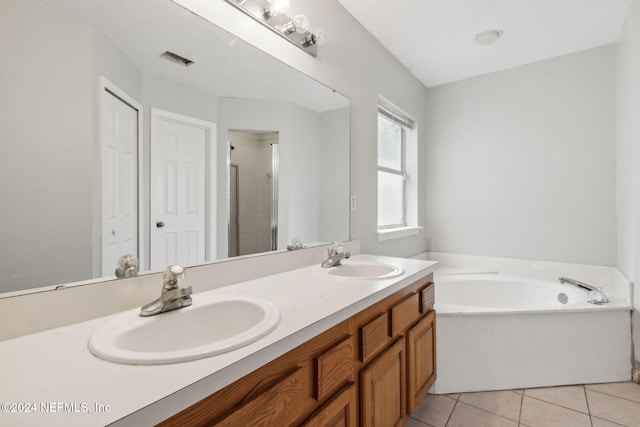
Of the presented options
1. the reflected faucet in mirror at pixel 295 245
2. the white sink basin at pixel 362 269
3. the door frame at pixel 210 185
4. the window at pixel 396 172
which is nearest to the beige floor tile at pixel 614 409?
the white sink basin at pixel 362 269

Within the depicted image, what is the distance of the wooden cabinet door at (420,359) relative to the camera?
1349 millimetres

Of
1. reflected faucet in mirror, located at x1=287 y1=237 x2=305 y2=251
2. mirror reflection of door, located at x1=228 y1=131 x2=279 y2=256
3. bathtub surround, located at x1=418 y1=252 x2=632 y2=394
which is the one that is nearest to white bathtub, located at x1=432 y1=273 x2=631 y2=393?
bathtub surround, located at x1=418 y1=252 x2=632 y2=394

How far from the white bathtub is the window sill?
652 mm

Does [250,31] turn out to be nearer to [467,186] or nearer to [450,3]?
[450,3]

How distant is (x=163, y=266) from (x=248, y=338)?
539 millimetres

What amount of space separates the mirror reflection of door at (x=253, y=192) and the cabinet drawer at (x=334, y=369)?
0.59m

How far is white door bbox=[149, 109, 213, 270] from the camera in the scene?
1027 millimetres

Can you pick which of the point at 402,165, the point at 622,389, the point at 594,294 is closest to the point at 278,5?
the point at 402,165

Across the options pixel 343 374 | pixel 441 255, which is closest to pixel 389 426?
pixel 343 374

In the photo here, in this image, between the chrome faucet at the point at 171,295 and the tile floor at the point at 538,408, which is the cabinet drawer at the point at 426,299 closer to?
the tile floor at the point at 538,408

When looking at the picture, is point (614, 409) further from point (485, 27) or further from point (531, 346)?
point (485, 27)

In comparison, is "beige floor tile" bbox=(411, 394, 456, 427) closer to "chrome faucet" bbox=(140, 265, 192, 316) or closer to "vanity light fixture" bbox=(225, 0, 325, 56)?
"chrome faucet" bbox=(140, 265, 192, 316)

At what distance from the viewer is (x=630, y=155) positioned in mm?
1977

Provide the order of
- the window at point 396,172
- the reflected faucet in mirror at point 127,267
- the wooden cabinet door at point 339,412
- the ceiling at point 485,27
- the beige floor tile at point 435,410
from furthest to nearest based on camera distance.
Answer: the window at point 396,172 → the ceiling at point 485,27 → the beige floor tile at point 435,410 → the reflected faucet in mirror at point 127,267 → the wooden cabinet door at point 339,412
